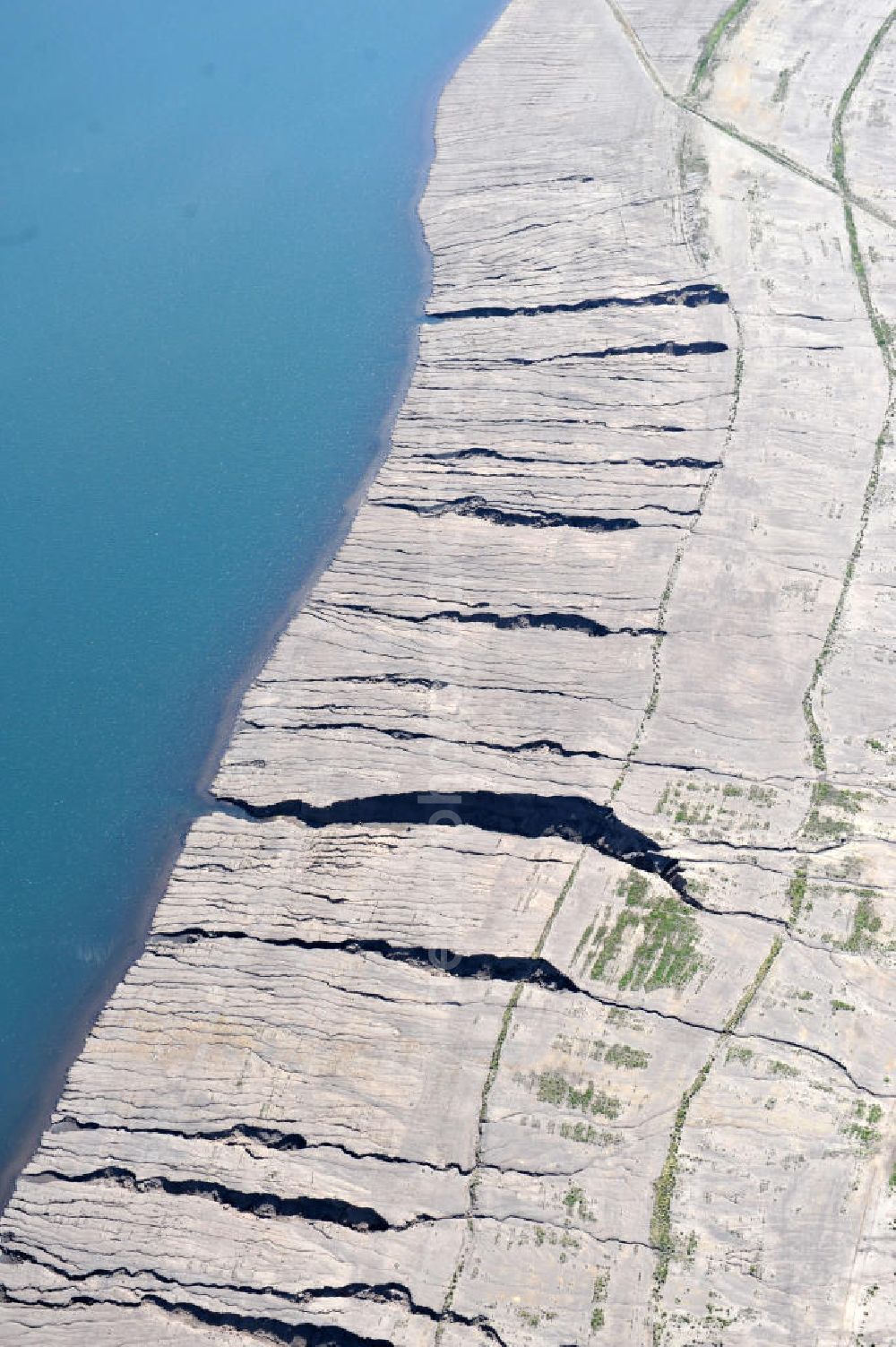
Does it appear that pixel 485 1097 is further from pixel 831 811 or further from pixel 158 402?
pixel 158 402

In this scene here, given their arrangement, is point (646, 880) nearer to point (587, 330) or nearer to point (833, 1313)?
point (833, 1313)

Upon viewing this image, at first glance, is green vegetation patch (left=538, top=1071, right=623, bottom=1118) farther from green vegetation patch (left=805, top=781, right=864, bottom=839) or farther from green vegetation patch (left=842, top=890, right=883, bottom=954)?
green vegetation patch (left=805, top=781, right=864, bottom=839)

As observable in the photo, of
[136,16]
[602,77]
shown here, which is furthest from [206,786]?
[136,16]

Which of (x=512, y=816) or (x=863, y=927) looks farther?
(x=512, y=816)

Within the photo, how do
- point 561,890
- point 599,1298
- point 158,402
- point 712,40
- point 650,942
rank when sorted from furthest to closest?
1. point 712,40
2. point 158,402
3. point 561,890
4. point 650,942
5. point 599,1298

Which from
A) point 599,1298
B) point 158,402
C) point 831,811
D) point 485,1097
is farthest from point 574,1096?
point 158,402

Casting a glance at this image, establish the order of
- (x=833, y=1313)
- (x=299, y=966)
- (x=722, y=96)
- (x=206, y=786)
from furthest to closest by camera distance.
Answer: (x=722, y=96) → (x=206, y=786) → (x=299, y=966) → (x=833, y=1313)

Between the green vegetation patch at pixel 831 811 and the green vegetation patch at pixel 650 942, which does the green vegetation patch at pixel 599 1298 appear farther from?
the green vegetation patch at pixel 831 811
